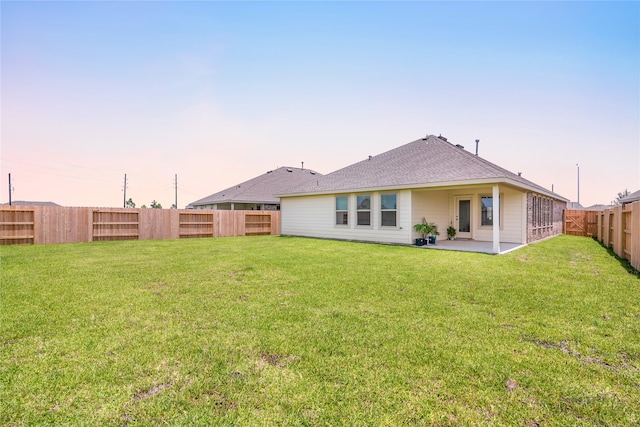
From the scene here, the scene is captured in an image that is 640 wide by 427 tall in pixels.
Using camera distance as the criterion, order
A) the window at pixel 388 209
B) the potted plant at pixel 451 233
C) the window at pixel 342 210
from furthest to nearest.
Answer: the window at pixel 342 210, the potted plant at pixel 451 233, the window at pixel 388 209

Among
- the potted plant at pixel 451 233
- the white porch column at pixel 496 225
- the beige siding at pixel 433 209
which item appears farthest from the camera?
the potted plant at pixel 451 233

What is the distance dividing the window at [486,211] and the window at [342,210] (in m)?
6.07

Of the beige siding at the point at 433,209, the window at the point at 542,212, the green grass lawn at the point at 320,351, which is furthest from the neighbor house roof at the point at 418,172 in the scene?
the green grass lawn at the point at 320,351

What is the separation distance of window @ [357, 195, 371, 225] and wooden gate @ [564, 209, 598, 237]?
15.2 metres

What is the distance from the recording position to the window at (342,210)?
14.8 m

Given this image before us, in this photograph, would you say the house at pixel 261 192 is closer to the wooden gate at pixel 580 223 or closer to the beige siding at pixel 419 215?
the beige siding at pixel 419 215

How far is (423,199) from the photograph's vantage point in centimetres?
1286

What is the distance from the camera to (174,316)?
13.5 feet

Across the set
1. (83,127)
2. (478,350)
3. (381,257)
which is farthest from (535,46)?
(83,127)

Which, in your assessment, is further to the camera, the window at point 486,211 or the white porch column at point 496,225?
the window at point 486,211

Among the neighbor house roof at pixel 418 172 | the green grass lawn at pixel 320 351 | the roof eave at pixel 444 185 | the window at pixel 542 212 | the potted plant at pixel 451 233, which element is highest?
the neighbor house roof at pixel 418 172

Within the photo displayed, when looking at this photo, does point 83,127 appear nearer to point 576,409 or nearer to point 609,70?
point 576,409

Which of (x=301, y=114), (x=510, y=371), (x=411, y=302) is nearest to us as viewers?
(x=510, y=371)

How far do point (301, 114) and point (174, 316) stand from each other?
41.7 feet
